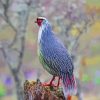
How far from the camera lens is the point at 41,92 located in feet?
26.1

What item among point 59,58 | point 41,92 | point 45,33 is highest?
point 45,33

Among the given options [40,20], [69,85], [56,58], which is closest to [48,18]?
[40,20]

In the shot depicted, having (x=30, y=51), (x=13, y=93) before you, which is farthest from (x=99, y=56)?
(x=13, y=93)

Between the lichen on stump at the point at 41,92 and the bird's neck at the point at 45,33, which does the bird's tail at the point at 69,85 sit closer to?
the lichen on stump at the point at 41,92

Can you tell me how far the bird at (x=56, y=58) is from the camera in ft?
25.6

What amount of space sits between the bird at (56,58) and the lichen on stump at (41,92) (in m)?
0.16

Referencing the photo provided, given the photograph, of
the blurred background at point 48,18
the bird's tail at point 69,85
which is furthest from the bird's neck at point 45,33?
the blurred background at point 48,18

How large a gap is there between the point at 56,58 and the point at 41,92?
0.49m

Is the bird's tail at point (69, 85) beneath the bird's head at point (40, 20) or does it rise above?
beneath

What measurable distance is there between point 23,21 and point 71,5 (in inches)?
52.1

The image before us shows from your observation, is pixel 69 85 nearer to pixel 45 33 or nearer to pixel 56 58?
pixel 56 58

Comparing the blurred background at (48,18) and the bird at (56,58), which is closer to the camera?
the bird at (56,58)

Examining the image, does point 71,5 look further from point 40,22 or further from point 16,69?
point 40,22

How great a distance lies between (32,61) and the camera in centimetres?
2759
